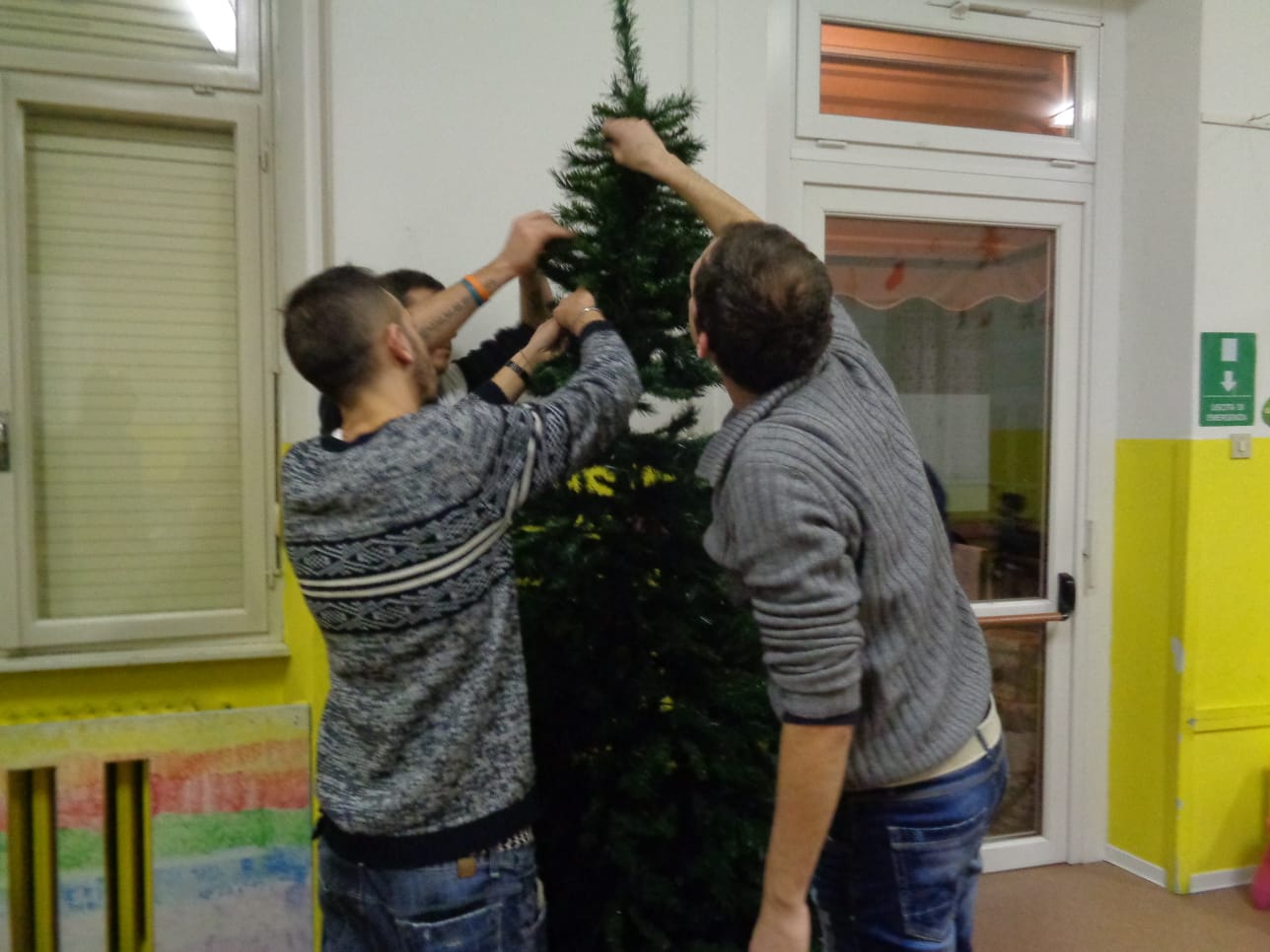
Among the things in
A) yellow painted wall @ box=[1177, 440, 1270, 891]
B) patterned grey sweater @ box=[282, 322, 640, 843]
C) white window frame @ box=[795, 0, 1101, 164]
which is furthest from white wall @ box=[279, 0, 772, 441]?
yellow painted wall @ box=[1177, 440, 1270, 891]

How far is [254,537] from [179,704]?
435mm

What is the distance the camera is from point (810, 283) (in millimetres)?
1095

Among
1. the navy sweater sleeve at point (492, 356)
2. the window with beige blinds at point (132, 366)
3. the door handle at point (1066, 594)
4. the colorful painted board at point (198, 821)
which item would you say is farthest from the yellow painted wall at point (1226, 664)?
the window with beige blinds at point (132, 366)

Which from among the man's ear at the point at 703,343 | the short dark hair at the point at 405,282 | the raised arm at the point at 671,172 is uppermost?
the raised arm at the point at 671,172

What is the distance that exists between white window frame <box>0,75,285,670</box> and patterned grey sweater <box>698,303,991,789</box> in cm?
145

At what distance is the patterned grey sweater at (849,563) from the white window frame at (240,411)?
1.45 metres

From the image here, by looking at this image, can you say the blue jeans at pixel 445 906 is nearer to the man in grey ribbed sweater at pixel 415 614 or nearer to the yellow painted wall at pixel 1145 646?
the man in grey ribbed sweater at pixel 415 614

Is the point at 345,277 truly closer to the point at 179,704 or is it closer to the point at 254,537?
the point at 254,537

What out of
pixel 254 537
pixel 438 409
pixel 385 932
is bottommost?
pixel 385 932

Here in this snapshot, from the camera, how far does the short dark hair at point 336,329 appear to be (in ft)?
3.81

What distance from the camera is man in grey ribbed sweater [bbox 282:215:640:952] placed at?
1.12 m

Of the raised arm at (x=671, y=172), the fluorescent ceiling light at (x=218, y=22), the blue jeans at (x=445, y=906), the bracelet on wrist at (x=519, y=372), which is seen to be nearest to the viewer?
the blue jeans at (x=445, y=906)

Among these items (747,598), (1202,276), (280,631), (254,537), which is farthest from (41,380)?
(1202,276)

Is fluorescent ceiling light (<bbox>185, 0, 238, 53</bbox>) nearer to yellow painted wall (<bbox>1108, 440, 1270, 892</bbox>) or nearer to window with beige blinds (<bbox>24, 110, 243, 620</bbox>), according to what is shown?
window with beige blinds (<bbox>24, 110, 243, 620</bbox>)
